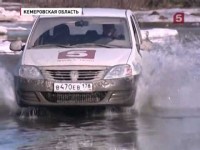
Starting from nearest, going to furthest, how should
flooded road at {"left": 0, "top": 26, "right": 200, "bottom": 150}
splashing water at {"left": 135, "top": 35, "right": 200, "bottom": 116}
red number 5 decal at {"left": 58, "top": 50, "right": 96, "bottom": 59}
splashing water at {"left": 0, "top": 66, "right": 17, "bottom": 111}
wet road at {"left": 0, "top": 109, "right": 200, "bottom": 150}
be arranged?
1. wet road at {"left": 0, "top": 109, "right": 200, "bottom": 150}
2. flooded road at {"left": 0, "top": 26, "right": 200, "bottom": 150}
3. red number 5 decal at {"left": 58, "top": 50, "right": 96, "bottom": 59}
4. splashing water at {"left": 135, "top": 35, "right": 200, "bottom": 116}
5. splashing water at {"left": 0, "top": 66, "right": 17, "bottom": 111}

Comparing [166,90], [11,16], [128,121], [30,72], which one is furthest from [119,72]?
[11,16]

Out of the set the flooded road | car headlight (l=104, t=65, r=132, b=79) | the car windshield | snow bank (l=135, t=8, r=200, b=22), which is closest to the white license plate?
car headlight (l=104, t=65, r=132, b=79)

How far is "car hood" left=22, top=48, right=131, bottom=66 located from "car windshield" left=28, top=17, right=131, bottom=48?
11.9 inches

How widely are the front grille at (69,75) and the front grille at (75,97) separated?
0.77 feet

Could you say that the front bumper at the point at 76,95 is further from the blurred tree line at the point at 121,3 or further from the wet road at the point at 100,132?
the blurred tree line at the point at 121,3

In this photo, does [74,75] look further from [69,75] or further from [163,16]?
[163,16]

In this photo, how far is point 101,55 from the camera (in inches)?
498

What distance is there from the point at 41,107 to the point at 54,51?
886 millimetres

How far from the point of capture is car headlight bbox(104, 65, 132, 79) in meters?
12.3

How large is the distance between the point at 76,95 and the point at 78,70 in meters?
0.37

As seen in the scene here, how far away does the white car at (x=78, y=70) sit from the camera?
1223 cm

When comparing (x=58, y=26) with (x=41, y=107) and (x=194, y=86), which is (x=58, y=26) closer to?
(x=41, y=107)

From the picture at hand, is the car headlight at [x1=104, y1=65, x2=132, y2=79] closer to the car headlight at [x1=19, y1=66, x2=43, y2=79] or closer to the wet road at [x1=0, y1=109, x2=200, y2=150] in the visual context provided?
the wet road at [x1=0, y1=109, x2=200, y2=150]

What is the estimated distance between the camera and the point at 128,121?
12273 mm
